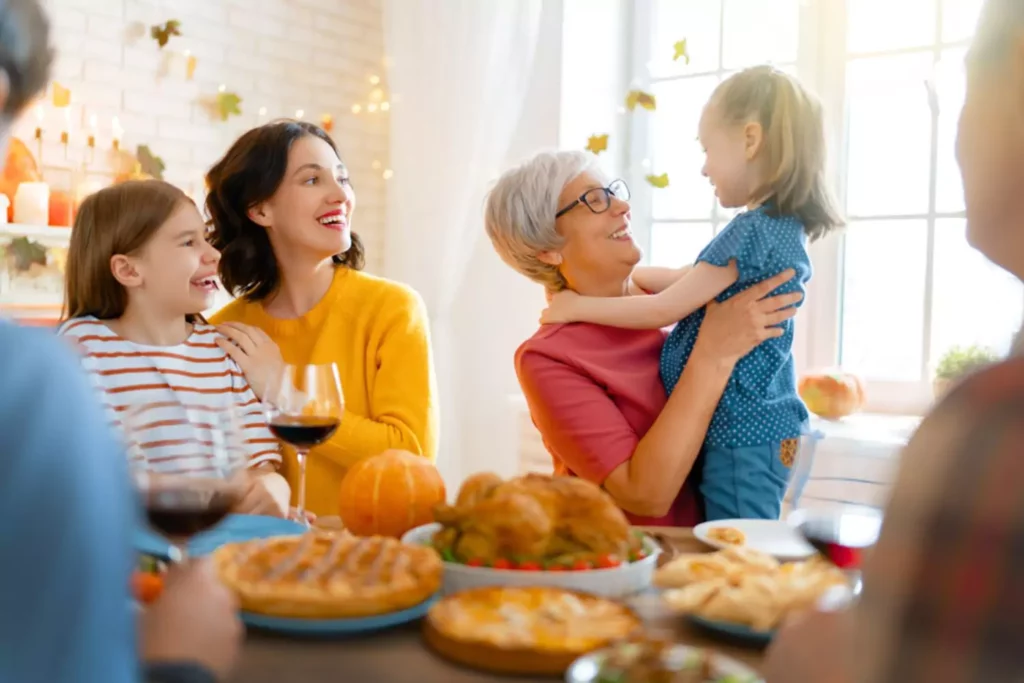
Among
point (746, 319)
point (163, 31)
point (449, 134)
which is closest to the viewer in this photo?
point (746, 319)

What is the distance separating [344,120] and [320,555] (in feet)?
11.8

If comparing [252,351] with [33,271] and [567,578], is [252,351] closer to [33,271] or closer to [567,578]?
[567,578]

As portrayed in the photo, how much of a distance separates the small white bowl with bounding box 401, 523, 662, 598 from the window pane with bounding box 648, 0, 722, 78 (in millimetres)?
3153

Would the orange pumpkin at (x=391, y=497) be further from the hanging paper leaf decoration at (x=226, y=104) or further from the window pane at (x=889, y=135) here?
the hanging paper leaf decoration at (x=226, y=104)

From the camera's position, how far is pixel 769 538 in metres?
1.39

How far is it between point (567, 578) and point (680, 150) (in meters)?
3.19

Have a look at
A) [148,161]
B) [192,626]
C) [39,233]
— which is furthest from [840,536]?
[148,161]

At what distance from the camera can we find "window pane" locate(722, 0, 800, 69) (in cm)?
369

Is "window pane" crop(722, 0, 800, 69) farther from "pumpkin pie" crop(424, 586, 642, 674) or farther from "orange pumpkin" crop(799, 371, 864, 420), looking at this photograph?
"pumpkin pie" crop(424, 586, 642, 674)

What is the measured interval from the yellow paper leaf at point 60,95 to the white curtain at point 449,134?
4.69ft

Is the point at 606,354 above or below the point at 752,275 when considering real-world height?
below

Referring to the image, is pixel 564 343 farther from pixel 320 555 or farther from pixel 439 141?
pixel 439 141

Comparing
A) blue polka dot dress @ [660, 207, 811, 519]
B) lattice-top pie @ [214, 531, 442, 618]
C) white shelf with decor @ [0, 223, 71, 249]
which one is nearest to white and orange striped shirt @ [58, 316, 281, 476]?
lattice-top pie @ [214, 531, 442, 618]

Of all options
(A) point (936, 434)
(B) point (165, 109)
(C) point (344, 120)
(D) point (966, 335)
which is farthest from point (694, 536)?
(C) point (344, 120)
